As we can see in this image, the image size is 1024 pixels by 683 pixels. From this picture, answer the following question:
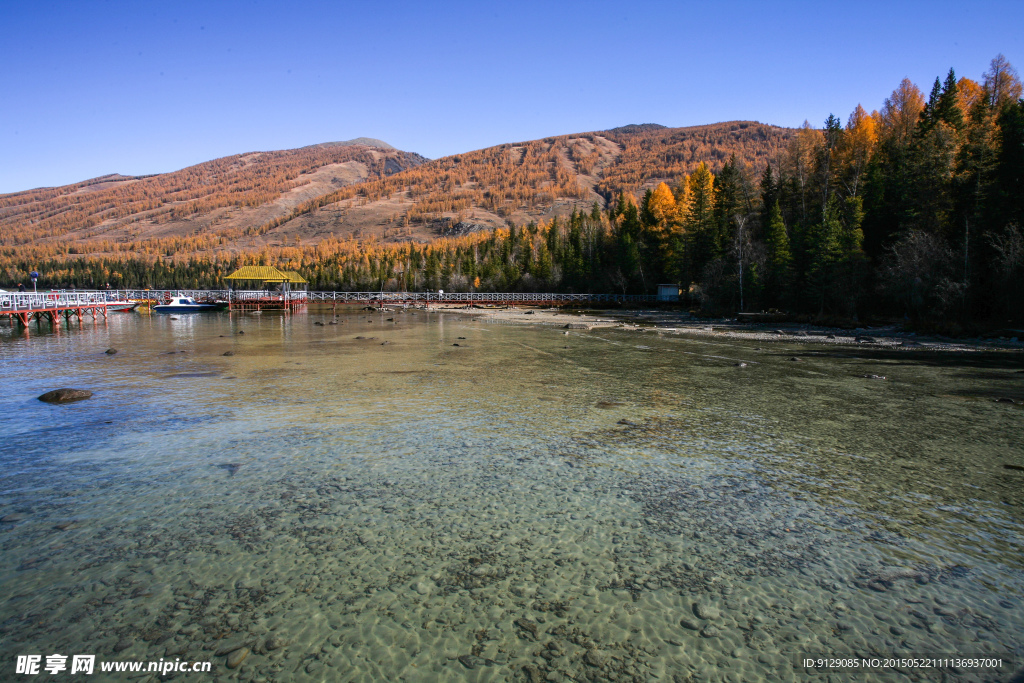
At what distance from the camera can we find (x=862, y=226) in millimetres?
52094

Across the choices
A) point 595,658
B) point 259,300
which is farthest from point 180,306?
point 595,658

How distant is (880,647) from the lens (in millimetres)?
4691

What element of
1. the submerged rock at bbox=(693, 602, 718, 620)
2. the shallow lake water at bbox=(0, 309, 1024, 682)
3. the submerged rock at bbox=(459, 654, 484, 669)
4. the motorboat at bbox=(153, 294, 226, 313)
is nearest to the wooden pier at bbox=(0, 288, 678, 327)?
the motorboat at bbox=(153, 294, 226, 313)

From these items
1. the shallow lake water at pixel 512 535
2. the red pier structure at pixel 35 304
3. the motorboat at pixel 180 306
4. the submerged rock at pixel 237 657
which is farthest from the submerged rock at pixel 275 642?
the motorboat at pixel 180 306

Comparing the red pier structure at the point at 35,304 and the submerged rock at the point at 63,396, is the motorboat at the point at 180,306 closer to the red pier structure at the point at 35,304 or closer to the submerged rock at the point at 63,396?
the red pier structure at the point at 35,304

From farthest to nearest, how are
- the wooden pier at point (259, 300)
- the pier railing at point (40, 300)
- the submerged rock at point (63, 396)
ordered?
the wooden pier at point (259, 300)
the pier railing at point (40, 300)
the submerged rock at point (63, 396)

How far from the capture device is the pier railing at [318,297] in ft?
153

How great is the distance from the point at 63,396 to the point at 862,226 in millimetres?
62280

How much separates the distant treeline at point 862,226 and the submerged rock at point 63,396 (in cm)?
4849

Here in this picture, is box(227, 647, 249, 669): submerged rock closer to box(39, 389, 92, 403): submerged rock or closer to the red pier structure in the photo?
box(39, 389, 92, 403): submerged rock

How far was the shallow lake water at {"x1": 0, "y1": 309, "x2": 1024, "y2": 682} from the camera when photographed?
4.69 meters

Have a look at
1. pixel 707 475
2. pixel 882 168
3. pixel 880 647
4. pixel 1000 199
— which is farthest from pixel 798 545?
pixel 882 168

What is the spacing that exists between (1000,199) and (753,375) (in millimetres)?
33787

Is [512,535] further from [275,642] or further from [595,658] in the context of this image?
[275,642]
